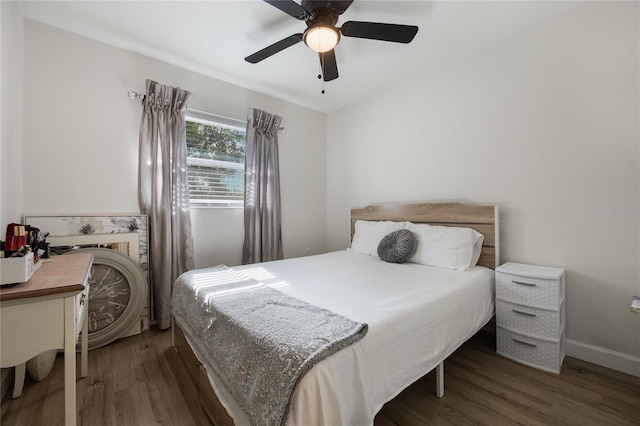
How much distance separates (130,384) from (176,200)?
153 cm

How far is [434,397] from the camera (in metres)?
1.52

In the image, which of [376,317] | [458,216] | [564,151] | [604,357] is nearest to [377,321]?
[376,317]

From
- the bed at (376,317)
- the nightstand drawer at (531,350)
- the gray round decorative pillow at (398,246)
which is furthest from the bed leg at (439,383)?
the gray round decorative pillow at (398,246)

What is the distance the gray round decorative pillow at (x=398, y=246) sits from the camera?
235 centimetres

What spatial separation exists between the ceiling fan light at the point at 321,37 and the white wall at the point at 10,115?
1.82 metres

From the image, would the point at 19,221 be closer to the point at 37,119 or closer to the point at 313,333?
the point at 37,119

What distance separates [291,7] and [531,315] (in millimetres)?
2598

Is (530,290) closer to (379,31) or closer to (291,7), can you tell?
(379,31)

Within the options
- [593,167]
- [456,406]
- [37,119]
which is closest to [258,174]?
[37,119]

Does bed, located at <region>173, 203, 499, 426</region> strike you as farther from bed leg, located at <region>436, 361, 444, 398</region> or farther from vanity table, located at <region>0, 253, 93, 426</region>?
vanity table, located at <region>0, 253, 93, 426</region>

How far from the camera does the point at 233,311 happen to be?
4.11ft

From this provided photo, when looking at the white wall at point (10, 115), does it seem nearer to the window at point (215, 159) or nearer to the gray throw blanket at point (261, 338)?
the window at point (215, 159)

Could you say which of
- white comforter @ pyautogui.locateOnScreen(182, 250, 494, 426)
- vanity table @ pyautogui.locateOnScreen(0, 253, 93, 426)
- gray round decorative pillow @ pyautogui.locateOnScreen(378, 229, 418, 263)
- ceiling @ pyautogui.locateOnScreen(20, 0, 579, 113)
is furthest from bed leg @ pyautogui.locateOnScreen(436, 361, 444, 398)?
ceiling @ pyautogui.locateOnScreen(20, 0, 579, 113)

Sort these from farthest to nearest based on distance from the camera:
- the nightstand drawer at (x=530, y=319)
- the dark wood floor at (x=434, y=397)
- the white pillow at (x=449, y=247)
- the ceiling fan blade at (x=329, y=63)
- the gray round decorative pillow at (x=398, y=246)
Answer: the gray round decorative pillow at (x=398, y=246)
the white pillow at (x=449, y=247)
the ceiling fan blade at (x=329, y=63)
the nightstand drawer at (x=530, y=319)
the dark wood floor at (x=434, y=397)
